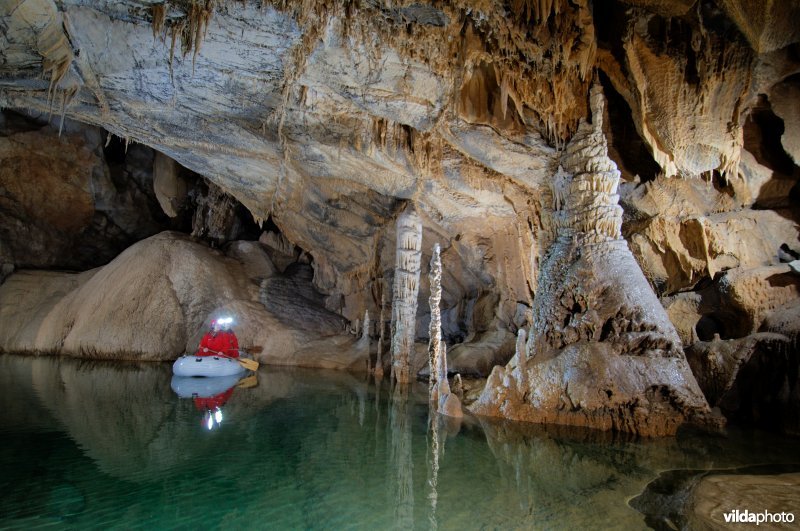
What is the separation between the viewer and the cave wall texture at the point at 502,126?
552cm

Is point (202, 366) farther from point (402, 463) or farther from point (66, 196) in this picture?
point (66, 196)

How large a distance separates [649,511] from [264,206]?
33.8 ft

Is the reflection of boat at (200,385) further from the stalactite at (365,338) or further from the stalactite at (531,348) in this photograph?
the stalactite at (531,348)

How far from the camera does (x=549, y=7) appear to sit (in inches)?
202

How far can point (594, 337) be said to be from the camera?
6.23m

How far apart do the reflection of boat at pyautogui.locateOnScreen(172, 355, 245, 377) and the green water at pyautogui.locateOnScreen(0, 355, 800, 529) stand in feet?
6.62

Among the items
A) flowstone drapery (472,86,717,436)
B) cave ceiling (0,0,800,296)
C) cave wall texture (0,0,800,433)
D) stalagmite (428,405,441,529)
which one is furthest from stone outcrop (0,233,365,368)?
flowstone drapery (472,86,717,436)

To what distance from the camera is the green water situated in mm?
3096

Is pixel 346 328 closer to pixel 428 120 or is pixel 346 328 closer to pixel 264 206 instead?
pixel 264 206

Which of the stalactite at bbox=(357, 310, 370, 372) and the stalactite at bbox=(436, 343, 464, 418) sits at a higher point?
the stalactite at bbox=(357, 310, 370, 372)

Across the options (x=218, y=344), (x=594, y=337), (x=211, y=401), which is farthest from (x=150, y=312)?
(x=594, y=337)

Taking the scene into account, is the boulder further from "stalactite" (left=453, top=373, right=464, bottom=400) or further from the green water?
"stalactite" (left=453, top=373, right=464, bottom=400)

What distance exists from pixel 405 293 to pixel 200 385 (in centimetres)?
395

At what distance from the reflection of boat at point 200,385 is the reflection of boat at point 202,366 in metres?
0.10
